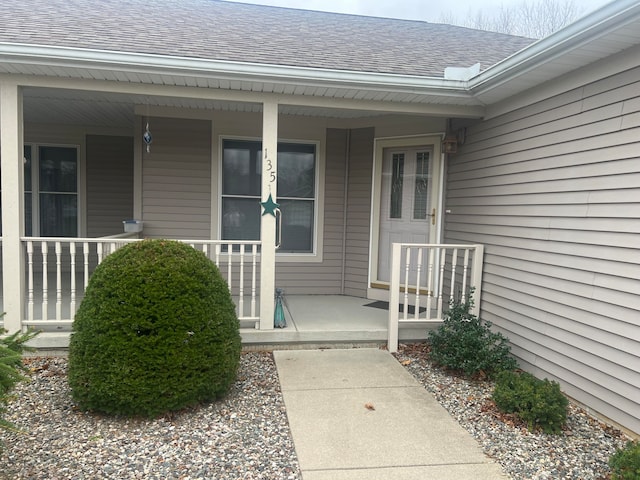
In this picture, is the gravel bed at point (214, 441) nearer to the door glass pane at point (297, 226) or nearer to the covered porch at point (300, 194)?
the covered porch at point (300, 194)

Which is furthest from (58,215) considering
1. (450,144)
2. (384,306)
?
(450,144)

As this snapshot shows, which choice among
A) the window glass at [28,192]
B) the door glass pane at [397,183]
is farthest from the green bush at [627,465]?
the window glass at [28,192]

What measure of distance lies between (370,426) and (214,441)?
1020 mm

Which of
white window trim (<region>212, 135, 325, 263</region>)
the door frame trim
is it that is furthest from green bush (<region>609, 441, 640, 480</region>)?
white window trim (<region>212, 135, 325, 263</region>)

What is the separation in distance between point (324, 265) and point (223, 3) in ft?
15.8

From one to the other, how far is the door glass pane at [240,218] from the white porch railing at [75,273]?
18 cm

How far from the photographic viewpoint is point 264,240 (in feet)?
13.9

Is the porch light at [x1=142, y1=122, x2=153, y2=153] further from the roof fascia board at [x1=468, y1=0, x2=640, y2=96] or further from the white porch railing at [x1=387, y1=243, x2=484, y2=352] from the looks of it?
the roof fascia board at [x1=468, y1=0, x2=640, y2=96]

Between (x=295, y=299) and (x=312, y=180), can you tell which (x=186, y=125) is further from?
(x=295, y=299)

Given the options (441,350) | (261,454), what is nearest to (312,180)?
(441,350)

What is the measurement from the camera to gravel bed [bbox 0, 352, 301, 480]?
237 centimetres

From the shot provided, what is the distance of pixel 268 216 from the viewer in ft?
13.7

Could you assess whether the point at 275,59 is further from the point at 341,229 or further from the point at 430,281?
the point at 430,281

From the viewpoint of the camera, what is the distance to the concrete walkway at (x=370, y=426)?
2461 millimetres
